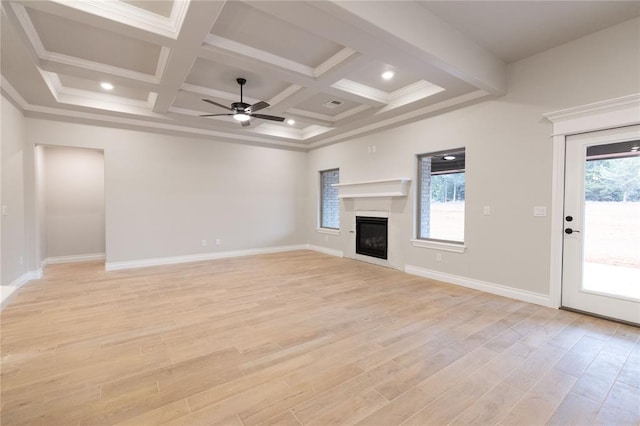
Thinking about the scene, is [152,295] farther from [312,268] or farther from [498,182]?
[498,182]

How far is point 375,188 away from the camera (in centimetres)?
590

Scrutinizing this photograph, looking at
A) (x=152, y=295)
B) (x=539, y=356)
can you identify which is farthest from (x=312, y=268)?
(x=539, y=356)

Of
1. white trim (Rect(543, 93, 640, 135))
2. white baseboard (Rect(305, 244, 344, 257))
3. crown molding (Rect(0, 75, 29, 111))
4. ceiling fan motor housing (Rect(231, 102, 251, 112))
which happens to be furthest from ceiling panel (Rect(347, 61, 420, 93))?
crown molding (Rect(0, 75, 29, 111))

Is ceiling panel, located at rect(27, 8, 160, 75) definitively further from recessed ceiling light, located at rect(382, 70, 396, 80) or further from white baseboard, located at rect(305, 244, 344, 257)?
white baseboard, located at rect(305, 244, 344, 257)

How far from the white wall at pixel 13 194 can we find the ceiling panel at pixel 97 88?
0.79m

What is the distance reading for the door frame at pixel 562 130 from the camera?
3045mm

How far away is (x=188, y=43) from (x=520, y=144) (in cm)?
418

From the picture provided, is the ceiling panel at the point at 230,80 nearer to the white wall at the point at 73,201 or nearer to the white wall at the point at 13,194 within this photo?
the white wall at the point at 13,194

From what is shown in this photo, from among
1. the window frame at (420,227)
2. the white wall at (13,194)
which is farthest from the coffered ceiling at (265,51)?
the window frame at (420,227)

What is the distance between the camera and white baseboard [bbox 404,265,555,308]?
142 inches

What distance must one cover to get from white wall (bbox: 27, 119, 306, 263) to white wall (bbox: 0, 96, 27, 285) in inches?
23.1

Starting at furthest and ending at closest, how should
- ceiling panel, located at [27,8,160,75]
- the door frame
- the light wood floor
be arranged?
the door frame < ceiling panel, located at [27,8,160,75] < the light wood floor

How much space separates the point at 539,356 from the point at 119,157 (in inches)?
275

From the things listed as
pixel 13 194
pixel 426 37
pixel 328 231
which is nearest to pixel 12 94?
pixel 13 194
